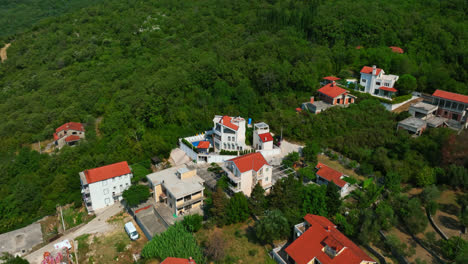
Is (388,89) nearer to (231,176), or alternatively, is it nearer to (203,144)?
(203,144)

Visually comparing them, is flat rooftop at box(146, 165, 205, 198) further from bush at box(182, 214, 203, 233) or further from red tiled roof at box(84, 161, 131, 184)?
red tiled roof at box(84, 161, 131, 184)

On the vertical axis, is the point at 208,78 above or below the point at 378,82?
below

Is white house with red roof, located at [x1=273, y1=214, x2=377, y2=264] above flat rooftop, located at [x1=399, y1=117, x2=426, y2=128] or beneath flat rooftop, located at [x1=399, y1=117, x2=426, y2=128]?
beneath

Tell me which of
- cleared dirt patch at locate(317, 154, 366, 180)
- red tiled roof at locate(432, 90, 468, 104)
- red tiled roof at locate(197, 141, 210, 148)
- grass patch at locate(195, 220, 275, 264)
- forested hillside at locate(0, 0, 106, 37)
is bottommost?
grass patch at locate(195, 220, 275, 264)

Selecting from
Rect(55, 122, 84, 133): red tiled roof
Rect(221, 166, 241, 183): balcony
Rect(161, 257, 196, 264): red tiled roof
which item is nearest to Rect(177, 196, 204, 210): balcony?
Rect(221, 166, 241, 183): balcony

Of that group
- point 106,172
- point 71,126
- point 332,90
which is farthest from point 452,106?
point 71,126
